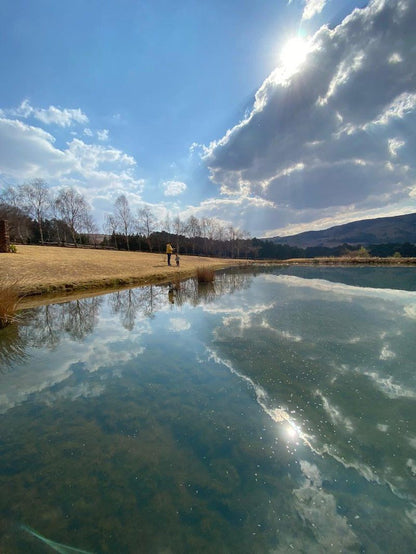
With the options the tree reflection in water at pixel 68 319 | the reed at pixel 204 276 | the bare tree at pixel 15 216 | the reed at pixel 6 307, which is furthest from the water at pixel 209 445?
the bare tree at pixel 15 216

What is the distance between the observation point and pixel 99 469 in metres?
2.80

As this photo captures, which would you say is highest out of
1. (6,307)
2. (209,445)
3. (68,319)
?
(6,307)

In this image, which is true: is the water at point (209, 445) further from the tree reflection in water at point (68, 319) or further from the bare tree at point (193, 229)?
the bare tree at point (193, 229)

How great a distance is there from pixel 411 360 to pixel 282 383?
3.37 meters

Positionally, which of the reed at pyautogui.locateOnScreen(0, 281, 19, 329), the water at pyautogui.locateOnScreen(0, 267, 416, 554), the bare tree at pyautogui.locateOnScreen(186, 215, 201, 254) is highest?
the bare tree at pyautogui.locateOnScreen(186, 215, 201, 254)

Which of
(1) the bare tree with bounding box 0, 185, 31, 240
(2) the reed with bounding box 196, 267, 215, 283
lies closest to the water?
(2) the reed with bounding box 196, 267, 215, 283

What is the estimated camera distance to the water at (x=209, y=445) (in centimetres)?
213

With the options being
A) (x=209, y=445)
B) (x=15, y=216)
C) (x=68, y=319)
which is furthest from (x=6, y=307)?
(x=15, y=216)

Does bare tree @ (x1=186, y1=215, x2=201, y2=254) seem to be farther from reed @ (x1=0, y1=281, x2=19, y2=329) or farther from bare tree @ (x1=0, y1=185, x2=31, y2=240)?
reed @ (x1=0, y1=281, x2=19, y2=329)

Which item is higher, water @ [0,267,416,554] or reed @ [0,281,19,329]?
reed @ [0,281,19,329]

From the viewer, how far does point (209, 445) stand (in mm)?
3119

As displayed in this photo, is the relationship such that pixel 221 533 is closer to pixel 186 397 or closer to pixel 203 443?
pixel 203 443

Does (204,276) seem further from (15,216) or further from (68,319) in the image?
(15,216)

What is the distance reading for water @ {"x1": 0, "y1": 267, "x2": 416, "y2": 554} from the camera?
2.13 m
